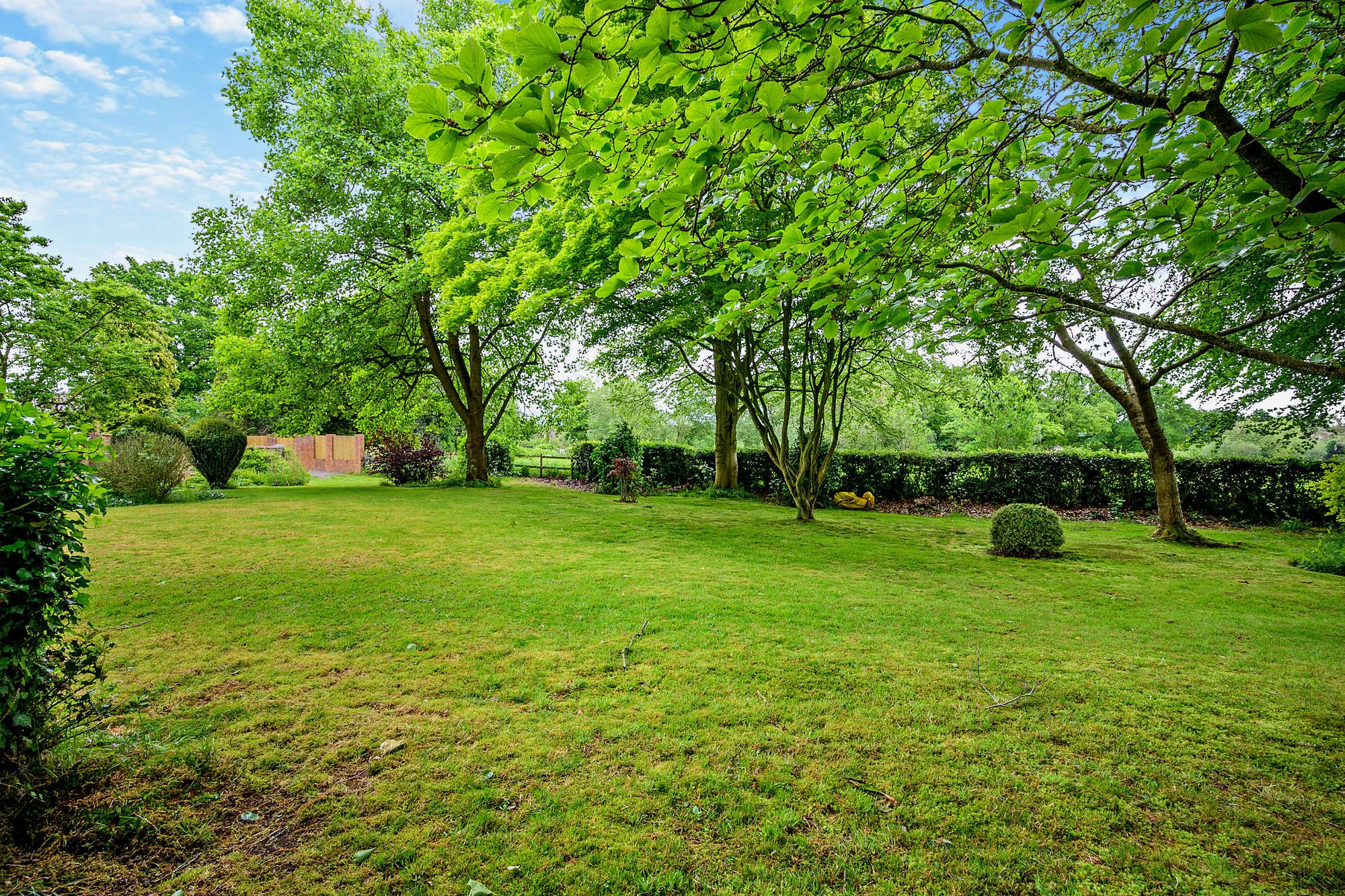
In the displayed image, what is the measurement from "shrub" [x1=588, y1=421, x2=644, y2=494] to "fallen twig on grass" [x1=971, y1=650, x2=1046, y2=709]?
1252 centimetres

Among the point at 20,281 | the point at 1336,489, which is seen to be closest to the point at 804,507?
the point at 1336,489

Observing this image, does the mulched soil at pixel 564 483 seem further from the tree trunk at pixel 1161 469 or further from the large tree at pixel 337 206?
the tree trunk at pixel 1161 469

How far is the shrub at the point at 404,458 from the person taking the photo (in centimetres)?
1759

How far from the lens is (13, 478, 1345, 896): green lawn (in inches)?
71.2

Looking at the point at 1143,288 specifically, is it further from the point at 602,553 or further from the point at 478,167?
the point at 478,167

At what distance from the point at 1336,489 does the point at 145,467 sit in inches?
870

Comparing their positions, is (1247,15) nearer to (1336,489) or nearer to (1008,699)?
(1008,699)

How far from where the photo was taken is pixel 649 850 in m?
1.87

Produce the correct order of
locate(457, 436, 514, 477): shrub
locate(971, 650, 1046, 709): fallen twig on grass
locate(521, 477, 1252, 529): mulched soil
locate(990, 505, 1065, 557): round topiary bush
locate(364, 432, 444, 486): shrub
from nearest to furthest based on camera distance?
locate(971, 650, 1046, 709): fallen twig on grass, locate(990, 505, 1065, 557): round topiary bush, locate(521, 477, 1252, 529): mulched soil, locate(364, 432, 444, 486): shrub, locate(457, 436, 514, 477): shrub

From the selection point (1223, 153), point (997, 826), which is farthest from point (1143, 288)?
point (997, 826)

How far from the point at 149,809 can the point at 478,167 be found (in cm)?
286

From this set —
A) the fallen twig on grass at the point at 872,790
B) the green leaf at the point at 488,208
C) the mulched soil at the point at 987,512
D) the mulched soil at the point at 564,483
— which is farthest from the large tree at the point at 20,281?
the fallen twig on grass at the point at 872,790

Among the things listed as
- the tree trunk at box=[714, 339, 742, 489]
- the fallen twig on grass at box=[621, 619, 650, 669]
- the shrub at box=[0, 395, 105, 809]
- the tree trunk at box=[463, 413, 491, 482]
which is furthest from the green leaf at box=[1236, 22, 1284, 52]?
the tree trunk at box=[463, 413, 491, 482]

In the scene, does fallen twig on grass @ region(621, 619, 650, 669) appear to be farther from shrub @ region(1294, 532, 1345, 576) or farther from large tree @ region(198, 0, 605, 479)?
large tree @ region(198, 0, 605, 479)
